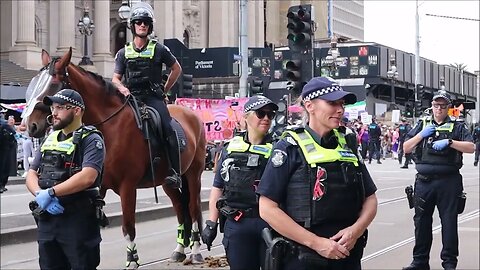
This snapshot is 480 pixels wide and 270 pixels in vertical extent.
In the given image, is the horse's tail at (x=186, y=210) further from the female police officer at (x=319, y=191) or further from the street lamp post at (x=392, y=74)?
the street lamp post at (x=392, y=74)

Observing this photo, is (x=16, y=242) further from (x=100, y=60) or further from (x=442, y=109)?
(x=100, y=60)

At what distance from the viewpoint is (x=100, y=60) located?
52906 millimetres

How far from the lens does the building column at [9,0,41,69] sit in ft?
147

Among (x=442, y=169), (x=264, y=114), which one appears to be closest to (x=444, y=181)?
(x=442, y=169)

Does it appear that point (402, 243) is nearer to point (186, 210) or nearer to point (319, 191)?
point (186, 210)

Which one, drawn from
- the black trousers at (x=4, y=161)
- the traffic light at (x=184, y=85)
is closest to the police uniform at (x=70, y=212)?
the black trousers at (x=4, y=161)

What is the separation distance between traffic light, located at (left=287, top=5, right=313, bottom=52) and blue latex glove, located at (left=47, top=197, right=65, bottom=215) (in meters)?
9.86

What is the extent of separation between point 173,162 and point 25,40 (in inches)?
1482

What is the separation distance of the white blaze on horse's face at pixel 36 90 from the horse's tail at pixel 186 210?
3272 mm

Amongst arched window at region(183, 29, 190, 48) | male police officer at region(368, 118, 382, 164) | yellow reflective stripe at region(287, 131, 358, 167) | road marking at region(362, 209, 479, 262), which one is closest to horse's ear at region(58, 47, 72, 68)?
yellow reflective stripe at region(287, 131, 358, 167)

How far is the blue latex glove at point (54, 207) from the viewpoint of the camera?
5.73m

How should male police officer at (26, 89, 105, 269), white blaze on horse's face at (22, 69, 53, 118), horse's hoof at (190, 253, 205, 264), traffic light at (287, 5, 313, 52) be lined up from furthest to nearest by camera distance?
1. traffic light at (287, 5, 313, 52)
2. horse's hoof at (190, 253, 205, 264)
3. white blaze on horse's face at (22, 69, 53, 118)
4. male police officer at (26, 89, 105, 269)

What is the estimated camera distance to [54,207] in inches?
226

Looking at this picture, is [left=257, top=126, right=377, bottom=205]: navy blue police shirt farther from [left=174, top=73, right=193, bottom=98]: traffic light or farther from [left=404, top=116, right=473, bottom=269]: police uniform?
[left=174, top=73, right=193, bottom=98]: traffic light
